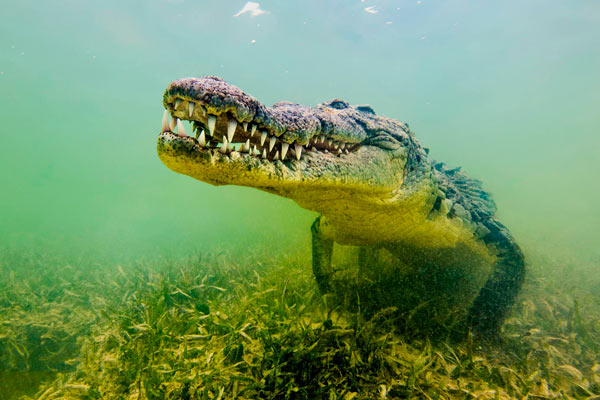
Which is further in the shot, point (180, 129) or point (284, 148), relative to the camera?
point (284, 148)

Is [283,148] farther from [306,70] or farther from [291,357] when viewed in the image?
→ [306,70]

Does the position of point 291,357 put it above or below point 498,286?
below

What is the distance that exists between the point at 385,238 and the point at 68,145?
81.6 m

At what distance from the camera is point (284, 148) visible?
1662 millimetres

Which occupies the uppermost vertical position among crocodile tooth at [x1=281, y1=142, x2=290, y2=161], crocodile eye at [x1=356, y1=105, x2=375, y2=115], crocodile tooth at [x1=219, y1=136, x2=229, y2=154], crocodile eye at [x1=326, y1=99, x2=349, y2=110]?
crocodile eye at [x1=356, y1=105, x2=375, y2=115]

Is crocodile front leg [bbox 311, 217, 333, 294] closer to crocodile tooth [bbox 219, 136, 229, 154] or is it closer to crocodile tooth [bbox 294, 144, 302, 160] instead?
crocodile tooth [bbox 294, 144, 302, 160]

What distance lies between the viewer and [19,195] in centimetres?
8894

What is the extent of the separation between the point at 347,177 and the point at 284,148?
23.3 inches

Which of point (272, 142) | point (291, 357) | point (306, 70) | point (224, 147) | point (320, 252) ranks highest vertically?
point (306, 70)

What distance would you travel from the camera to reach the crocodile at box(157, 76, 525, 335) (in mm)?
1390

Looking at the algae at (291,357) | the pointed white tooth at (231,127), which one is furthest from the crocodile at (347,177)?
the algae at (291,357)

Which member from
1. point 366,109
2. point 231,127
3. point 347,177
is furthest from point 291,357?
point 366,109

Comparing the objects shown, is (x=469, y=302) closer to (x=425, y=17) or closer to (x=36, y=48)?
(x=425, y=17)

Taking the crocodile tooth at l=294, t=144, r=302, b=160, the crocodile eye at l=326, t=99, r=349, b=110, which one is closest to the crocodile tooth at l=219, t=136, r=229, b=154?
the crocodile tooth at l=294, t=144, r=302, b=160
